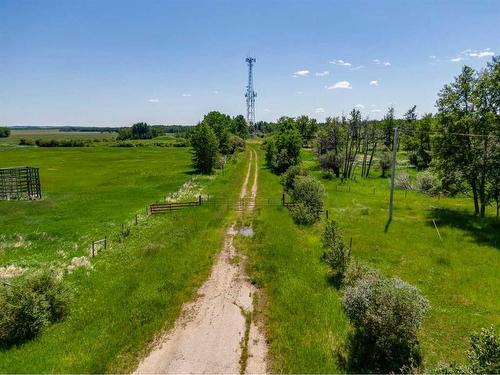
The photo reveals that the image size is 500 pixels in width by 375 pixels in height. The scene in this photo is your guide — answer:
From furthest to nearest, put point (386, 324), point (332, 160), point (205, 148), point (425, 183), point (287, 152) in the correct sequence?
point (205, 148) < point (287, 152) < point (332, 160) < point (425, 183) < point (386, 324)

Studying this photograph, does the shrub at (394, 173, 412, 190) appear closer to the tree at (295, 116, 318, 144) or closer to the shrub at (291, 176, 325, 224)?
the shrub at (291, 176, 325, 224)

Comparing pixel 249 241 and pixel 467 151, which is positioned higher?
pixel 467 151

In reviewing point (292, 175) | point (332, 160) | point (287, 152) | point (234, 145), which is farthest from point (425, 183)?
point (234, 145)

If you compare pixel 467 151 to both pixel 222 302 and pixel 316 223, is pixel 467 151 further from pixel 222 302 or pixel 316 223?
pixel 222 302

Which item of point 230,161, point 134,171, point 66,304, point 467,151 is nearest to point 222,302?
point 66,304

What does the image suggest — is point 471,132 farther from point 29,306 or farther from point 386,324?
point 29,306

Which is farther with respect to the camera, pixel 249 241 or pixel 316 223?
pixel 316 223
